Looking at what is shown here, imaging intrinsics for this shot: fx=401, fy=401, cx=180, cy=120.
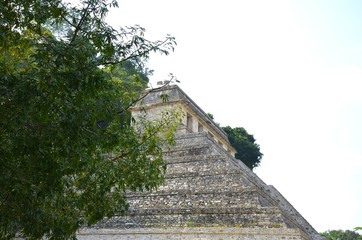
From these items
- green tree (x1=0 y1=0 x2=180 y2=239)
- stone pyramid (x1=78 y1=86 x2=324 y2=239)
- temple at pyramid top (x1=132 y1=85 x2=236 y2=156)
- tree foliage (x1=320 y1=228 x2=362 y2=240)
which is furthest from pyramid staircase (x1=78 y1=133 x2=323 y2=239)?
tree foliage (x1=320 y1=228 x2=362 y2=240)

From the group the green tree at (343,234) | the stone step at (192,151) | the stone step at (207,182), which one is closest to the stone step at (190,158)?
Result: the stone step at (192,151)


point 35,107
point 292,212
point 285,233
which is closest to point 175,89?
point 292,212

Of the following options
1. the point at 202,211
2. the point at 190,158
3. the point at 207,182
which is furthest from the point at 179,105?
the point at 202,211

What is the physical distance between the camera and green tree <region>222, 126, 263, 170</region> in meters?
26.6

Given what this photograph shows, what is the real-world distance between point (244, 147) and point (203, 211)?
1769 centimetres

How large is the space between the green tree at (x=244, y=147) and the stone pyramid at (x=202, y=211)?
48.5 feet

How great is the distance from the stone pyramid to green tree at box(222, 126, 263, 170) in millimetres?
14769

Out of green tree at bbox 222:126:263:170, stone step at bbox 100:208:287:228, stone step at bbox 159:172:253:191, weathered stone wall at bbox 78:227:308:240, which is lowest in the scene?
weathered stone wall at bbox 78:227:308:240

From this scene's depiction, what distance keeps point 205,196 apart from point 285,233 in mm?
2395

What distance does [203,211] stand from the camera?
9344 mm

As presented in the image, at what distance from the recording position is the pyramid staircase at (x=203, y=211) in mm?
8562

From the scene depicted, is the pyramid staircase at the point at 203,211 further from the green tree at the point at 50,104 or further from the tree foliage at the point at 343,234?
the tree foliage at the point at 343,234

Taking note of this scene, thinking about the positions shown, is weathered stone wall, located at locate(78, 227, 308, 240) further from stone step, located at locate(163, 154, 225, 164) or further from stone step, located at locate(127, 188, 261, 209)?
stone step, located at locate(163, 154, 225, 164)

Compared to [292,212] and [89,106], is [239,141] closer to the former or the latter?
[292,212]
